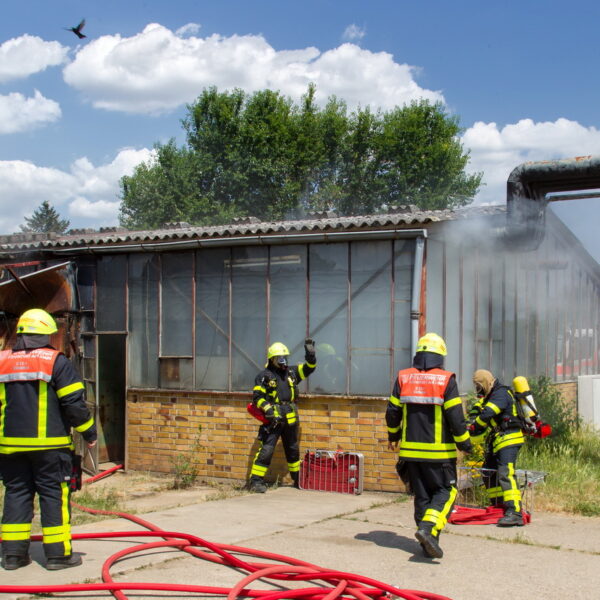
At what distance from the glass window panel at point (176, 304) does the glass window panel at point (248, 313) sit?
0.75m

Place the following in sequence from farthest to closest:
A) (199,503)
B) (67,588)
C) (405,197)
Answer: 1. (405,197)
2. (199,503)
3. (67,588)

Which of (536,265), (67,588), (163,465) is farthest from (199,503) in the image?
(536,265)

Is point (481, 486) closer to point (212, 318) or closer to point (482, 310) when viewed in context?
point (482, 310)

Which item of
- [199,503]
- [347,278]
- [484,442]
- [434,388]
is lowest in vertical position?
[199,503]

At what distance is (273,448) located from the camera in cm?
973

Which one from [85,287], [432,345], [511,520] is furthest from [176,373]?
[432,345]

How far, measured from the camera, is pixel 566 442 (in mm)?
11961

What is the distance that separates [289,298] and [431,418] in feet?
14.1

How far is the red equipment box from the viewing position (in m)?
9.52

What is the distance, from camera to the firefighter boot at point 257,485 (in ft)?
31.6

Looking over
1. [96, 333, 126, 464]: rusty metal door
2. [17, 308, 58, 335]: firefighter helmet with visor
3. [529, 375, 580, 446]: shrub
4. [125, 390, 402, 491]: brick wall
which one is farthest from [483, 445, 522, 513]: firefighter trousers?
[96, 333, 126, 464]: rusty metal door

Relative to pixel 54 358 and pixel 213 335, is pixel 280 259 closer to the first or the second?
pixel 213 335

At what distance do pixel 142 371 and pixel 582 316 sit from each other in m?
10.4

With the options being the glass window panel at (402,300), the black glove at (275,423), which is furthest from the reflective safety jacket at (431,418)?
the black glove at (275,423)
